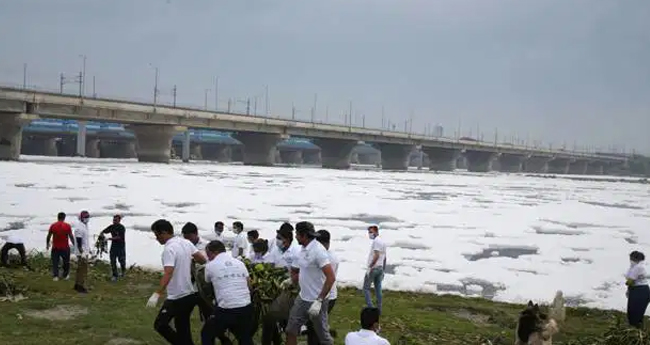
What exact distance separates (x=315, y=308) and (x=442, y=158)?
131 meters

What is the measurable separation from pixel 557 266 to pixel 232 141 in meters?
140

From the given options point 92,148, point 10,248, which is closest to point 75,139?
point 92,148

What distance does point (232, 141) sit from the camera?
153750 mm

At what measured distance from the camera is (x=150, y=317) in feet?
31.8

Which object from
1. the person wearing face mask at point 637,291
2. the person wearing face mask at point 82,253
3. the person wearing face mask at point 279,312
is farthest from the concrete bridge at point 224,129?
the person wearing face mask at point 637,291

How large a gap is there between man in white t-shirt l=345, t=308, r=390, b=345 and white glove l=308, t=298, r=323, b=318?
1.67 metres

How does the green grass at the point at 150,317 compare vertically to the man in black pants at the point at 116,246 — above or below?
below

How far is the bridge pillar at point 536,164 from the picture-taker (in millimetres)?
177875

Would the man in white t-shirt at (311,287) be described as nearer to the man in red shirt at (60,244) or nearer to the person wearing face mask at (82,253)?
the person wearing face mask at (82,253)

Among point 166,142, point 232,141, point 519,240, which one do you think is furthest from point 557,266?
point 232,141

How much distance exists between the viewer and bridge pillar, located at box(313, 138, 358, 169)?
109750mm

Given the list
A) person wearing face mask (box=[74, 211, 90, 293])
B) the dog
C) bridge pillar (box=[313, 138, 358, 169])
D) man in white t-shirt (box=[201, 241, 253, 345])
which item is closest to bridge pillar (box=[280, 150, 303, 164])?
bridge pillar (box=[313, 138, 358, 169])

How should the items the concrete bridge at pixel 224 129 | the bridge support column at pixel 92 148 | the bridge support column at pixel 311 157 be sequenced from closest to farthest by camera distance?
the concrete bridge at pixel 224 129, the bridge support column at pixel 92 148, the bridge support column at pixel 311 157

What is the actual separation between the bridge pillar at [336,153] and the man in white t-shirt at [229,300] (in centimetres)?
10215
